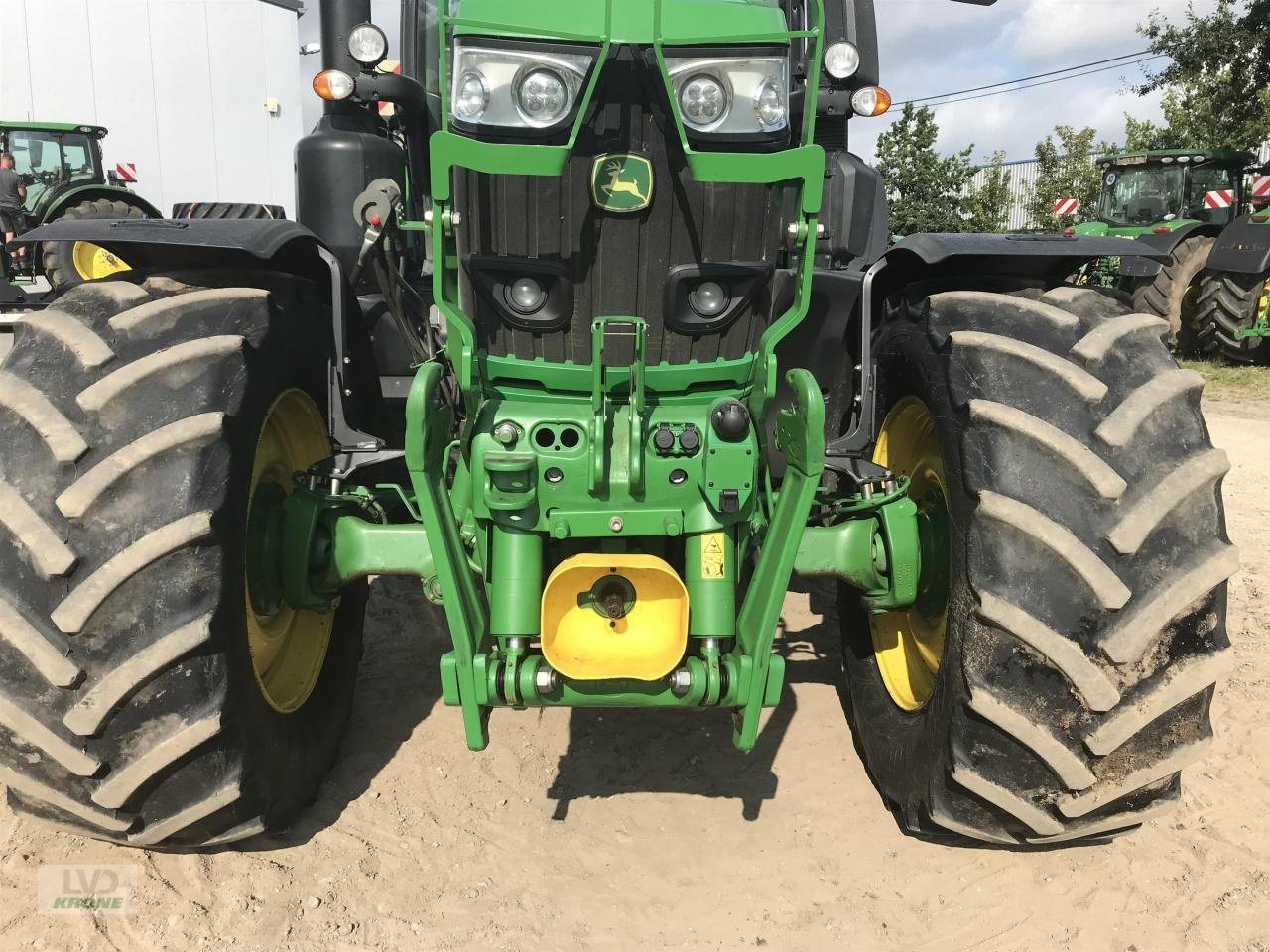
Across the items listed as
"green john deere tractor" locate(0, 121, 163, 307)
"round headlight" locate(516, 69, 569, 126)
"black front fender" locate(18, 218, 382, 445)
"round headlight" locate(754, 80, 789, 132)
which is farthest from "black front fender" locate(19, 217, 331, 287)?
"green john deere tractor" locate(0, 121, 163, 307)

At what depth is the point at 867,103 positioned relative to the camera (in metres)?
3.71

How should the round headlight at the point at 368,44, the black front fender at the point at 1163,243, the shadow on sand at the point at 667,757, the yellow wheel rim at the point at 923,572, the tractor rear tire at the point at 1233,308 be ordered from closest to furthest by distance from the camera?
the yellow wheel rim at the point at 923,572, the round headlight at the point at 368,44, the shadow on sand at the point at 667,757, the tractor rear tire at the point at 1233,308, the black front fender at the point at 1163,243

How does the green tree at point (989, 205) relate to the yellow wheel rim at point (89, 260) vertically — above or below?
above

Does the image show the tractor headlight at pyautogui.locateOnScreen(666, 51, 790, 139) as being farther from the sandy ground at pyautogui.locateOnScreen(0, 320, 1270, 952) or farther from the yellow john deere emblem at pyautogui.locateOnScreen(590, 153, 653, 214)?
the sandy ground at pyautogui.locateOnScreen(0, 320, 1270, 952)

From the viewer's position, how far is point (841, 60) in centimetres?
325

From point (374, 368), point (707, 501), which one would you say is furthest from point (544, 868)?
point (374, 368)

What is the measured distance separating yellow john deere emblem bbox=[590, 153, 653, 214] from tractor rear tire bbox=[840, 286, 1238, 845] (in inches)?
37.5

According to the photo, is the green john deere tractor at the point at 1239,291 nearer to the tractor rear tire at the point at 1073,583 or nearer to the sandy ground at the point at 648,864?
the sandy ground at the point at 648,864

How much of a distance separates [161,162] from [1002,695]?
82.8 feet

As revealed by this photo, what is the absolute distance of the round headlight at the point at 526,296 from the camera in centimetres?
270

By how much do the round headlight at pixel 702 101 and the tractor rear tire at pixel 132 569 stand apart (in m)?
1.31

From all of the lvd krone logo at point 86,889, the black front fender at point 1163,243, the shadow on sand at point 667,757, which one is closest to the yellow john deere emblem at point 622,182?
the shadow on sand at point 667,757

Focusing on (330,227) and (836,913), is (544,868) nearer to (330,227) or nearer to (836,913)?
(836,913)

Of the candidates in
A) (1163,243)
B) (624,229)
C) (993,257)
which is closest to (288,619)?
(624,229)
